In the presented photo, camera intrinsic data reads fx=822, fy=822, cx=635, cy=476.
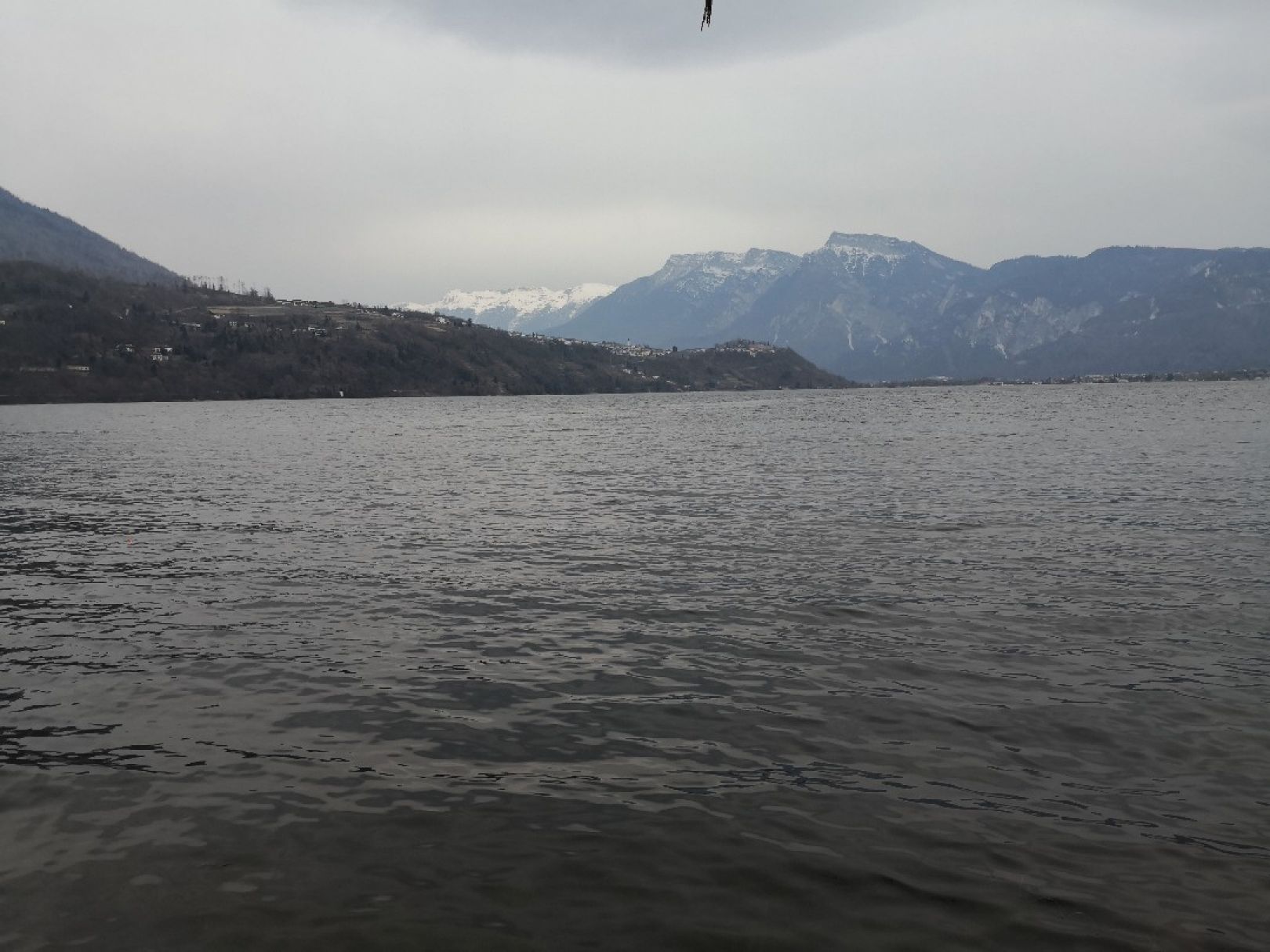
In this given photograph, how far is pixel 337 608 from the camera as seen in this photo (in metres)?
30.9

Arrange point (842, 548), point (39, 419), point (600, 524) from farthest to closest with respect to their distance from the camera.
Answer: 1. point (39, 419)
2. point (600, 524)
3. point (842, 548)

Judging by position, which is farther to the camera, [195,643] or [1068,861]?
[195,643]

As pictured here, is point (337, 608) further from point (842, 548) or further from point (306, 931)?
point (842, 548)

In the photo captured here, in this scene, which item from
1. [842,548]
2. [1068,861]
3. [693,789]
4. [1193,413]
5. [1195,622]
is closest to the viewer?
[1068,861]

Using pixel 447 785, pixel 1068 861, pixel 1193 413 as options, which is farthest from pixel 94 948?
pixel 1193 413

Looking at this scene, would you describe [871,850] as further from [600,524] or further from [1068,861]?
[600,524]

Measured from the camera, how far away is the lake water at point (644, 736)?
13.0m

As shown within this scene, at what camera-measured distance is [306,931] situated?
12.5 metres

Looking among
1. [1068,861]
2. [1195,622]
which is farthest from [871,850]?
[1195,622]

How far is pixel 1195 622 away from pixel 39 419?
23832cm

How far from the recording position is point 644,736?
63.2 feet

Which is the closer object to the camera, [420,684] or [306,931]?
[306,931]

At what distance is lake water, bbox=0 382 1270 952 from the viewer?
42.5 feet

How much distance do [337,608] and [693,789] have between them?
18.8 metres
